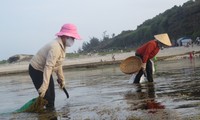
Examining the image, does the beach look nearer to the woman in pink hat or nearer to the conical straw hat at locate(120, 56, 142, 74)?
the conical straw hat at locate(120, 56, 142, 74)

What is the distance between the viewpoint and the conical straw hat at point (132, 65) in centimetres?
1160

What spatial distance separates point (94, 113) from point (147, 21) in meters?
121

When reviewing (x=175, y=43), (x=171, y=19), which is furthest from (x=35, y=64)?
(x=171, y=19)

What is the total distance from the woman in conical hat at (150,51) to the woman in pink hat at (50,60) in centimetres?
406

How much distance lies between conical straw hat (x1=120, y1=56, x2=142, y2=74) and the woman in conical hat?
0.16 metres

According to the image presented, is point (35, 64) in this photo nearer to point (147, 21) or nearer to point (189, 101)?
point (189, 101)

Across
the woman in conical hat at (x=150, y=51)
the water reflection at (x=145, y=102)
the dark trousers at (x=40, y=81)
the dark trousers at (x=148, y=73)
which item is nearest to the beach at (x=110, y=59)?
the dark trousers at (x=148, y=73)

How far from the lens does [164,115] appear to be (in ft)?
18.5

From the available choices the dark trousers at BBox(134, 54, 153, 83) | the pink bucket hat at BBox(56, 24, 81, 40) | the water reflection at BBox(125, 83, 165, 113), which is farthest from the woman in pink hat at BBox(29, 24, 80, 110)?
the dark trousers at BBox(134, 54, 153, 83)

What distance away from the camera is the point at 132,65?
12094mm

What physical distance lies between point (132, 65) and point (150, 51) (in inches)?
52.4

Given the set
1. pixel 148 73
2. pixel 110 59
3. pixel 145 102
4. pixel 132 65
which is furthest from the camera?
pixel 110 59

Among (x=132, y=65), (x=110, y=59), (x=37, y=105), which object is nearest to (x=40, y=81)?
(x=37, y=105)

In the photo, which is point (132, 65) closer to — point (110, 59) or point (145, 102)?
point (145, 102)
